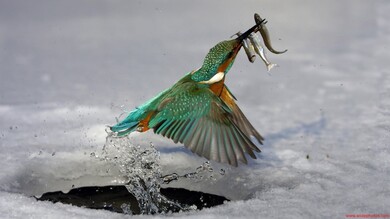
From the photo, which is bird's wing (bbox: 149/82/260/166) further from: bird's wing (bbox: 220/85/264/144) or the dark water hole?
the dark water hole

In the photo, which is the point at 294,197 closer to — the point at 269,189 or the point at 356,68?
the point at 269,189

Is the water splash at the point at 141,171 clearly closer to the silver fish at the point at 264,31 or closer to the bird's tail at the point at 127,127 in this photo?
the bird's tail at the point at 127,127

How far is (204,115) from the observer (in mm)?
3930

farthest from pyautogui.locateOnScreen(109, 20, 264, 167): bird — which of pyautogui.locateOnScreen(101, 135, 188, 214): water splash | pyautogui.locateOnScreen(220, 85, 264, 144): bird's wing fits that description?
pyautogui.locateOnScreen(101, 135, 188, 214): water splash

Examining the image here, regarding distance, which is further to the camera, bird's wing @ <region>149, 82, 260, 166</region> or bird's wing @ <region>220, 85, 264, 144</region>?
bird's wing @ <region>220, 85, 264, 144</region>

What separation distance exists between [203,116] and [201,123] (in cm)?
4

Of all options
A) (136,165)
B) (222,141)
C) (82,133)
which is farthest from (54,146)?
(222,141)

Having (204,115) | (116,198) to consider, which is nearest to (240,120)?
(204,115)

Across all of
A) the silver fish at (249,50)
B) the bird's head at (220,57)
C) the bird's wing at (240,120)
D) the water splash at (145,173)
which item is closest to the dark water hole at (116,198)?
the water splash at (145,173)

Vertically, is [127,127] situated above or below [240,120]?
above

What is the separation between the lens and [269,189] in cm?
414

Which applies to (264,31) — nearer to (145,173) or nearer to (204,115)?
(204,115)

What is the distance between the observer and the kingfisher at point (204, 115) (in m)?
3.83

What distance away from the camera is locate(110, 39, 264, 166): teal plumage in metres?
3.84
